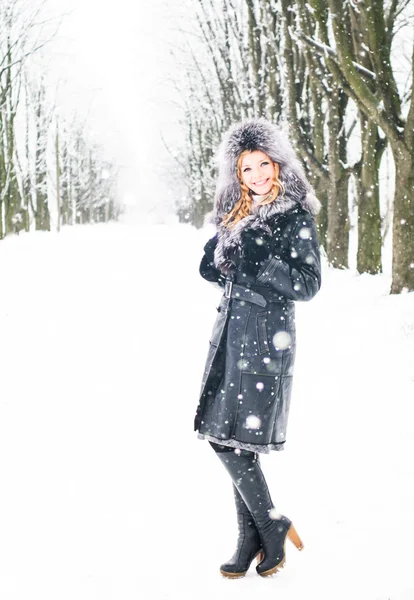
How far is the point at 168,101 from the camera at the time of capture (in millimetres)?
30141

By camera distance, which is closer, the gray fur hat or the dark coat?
the dark coat

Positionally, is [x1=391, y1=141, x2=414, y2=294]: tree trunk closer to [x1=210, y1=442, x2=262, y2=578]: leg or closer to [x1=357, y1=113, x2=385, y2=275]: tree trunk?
[x1=357, y1=113, x2=385, y2=275]: tree trunk

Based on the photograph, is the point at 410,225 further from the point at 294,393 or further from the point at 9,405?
the point at 9,405

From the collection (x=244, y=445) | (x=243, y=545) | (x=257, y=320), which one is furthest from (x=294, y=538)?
(x=257, y=320)

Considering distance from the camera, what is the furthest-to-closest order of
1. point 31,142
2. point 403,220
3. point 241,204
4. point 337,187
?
point 31,142 < point 337,187 < point 403,220 < point 241,204

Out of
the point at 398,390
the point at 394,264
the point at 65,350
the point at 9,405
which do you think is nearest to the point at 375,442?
the point at 398,390

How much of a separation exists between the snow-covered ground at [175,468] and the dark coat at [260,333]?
74 centimetres

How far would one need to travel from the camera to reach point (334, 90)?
38.8 ft

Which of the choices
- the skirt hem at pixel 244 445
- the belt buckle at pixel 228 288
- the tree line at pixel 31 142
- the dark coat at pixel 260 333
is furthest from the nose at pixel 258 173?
the tree line at pixel 31 142

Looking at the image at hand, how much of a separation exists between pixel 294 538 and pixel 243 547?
0.27 m

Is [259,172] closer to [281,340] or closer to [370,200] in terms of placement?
[281,340]

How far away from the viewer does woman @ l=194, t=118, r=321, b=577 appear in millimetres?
2398

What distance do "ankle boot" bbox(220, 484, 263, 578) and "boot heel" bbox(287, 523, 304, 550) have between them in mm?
155

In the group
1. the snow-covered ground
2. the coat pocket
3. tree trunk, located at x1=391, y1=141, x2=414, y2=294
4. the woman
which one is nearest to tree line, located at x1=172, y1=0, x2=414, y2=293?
tree trunk, located at x1=391, y1=141, x2=414, y2=294
